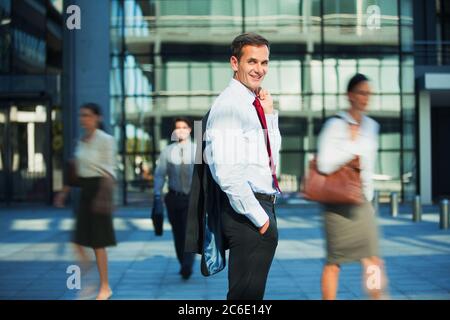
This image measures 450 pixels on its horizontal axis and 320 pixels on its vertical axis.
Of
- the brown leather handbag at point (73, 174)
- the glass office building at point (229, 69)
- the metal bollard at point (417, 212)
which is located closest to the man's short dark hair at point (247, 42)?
the brown leather handbag at point (73, 174)

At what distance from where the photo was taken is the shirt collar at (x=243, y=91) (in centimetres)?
317

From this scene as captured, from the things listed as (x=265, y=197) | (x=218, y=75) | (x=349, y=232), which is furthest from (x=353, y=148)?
(x=218, y=75)

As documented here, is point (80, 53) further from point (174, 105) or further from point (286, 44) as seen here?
point (286, 44)

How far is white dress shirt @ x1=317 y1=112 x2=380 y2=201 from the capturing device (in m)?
3.88

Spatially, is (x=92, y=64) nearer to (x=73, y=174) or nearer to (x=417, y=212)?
(x=417, y=212)

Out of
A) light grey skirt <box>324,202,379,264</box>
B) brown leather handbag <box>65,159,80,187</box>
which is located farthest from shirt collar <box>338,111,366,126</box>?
brown leather handbag <box>65,159,80,187</box>

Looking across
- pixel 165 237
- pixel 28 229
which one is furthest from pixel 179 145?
pixel 28 229

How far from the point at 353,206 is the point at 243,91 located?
4.17 feet

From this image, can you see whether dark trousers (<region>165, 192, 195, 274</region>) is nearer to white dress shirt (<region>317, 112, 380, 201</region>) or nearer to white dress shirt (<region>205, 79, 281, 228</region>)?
white dress shirt (<region>317, 112, 380, 201</region>)

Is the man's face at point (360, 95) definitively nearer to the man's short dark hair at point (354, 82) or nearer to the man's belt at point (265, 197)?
the man's short dark hair at point (354, 82)

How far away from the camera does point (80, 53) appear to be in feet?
57.3

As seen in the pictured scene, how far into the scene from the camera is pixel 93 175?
5.24 metres

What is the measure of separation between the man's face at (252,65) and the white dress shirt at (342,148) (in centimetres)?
78

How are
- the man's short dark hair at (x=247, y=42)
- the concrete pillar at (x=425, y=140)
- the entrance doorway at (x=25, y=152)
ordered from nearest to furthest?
the man's short dark hair at (x=247, y=42) → the concrete pillar at (x=425, y=140) → the entrance doorway at (x=25, y=152)
